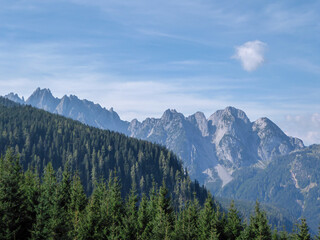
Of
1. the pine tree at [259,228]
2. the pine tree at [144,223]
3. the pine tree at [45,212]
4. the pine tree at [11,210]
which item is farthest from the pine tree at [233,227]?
the pine tree at [11,210]

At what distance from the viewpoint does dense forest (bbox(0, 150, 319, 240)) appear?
45.5 m

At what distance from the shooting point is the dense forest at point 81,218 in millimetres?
45469

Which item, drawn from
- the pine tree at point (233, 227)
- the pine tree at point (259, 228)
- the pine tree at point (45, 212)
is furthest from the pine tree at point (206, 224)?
the pine tree at point (45, 212)

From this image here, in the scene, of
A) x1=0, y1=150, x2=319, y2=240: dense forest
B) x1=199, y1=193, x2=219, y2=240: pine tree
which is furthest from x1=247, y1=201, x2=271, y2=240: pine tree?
x1=199, y1=193, x2=219, y2=240: pine tree

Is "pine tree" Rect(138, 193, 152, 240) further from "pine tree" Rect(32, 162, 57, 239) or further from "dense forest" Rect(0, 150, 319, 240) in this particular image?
"pine tree" Rect(32, 162, 57, 239)

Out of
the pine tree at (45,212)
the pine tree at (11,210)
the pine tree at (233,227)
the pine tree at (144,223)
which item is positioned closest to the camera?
the pine tree at (11,210)

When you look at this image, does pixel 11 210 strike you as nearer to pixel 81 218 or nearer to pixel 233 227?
pixel 81 218

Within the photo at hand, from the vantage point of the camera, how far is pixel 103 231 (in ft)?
171

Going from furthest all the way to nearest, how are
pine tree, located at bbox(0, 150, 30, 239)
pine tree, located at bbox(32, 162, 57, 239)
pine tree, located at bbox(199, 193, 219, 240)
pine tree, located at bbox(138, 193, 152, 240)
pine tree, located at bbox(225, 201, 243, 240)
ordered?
pine tree, located at bbox(225, 201, 243, 240)
pine tree, located at bbox(199, 193, 219, 240)
pine tree, located at bbox(138, 193, 152, 240)
pine tree, located at bbox(32, 162, 57, 239)
pine tree, located at bbox(0, 150, 30, 239)

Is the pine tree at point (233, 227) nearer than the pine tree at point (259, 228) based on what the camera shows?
No

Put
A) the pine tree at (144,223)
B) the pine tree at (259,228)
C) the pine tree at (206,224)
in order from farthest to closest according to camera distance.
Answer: the pine tree at (259,228)
the pine tree at (206,224)
the pine tree at (144,223)

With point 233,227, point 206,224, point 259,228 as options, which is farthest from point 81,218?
point 259,228

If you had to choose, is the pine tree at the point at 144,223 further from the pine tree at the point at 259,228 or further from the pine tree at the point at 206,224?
the pine tree at the point at 259,228

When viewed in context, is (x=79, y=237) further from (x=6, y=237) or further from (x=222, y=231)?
(x=222, y=231)
